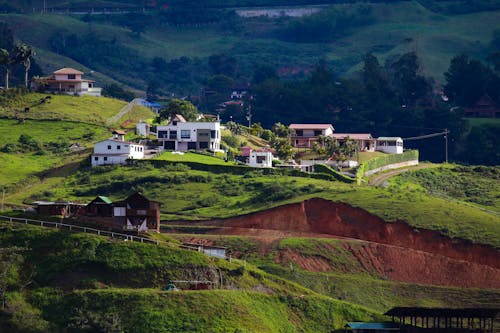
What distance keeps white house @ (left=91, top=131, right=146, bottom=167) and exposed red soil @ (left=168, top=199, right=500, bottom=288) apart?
24666 millimetres

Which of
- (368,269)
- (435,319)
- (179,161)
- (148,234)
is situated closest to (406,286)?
(368,269)

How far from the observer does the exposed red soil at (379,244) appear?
504 ft

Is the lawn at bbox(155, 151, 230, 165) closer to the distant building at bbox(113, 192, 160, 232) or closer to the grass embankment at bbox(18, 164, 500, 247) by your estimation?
the grass embankment at bbox(18, 164, 500, 247)

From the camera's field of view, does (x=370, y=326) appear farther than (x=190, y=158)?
No

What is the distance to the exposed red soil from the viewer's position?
154m

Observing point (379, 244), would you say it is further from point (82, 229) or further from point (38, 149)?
point (38, 149)

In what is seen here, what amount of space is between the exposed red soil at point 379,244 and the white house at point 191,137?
29.1 metres

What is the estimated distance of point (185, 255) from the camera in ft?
457

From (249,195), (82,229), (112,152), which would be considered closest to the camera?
(82,229)

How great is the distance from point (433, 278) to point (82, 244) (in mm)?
34046

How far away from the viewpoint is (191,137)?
630ft

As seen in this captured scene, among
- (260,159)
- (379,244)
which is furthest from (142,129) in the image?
(379,244)

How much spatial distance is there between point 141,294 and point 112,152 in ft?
182

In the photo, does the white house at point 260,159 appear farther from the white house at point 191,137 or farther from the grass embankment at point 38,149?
the grass embankment at point 38,149
